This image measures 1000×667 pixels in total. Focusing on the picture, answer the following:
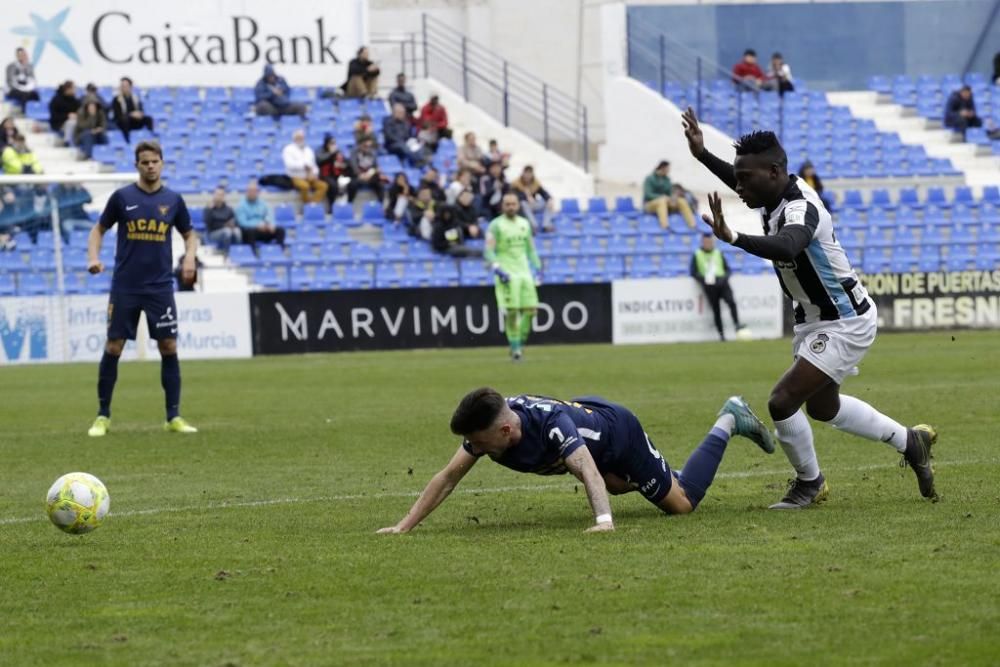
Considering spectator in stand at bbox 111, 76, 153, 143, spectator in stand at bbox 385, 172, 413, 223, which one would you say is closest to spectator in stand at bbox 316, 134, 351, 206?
spectator in stand at bbox 385, 172, 413, 223

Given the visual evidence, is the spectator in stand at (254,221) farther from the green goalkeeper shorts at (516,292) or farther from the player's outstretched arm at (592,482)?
the player's outstretched arm at (592,482)

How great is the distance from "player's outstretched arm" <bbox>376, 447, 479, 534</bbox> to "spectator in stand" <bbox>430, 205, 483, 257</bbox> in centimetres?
2147

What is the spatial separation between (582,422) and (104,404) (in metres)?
6.87

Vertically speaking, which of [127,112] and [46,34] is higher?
[46,34]

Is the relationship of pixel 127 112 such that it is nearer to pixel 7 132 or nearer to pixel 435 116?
pixel 7 132

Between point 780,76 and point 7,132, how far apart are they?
16.5m

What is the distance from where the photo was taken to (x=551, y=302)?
27.9 m

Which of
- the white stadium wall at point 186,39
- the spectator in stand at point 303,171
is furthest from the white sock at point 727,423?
the white stadium wall at point 186,39

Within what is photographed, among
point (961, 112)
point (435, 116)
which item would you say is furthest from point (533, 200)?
point (961, 112)

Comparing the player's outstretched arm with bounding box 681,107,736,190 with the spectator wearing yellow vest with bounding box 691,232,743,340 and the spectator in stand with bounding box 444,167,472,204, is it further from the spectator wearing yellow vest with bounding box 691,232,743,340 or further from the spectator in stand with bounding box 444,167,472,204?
the spectator in stand with bounding box 444,167,472,204

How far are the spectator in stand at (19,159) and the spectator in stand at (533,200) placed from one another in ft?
27.5

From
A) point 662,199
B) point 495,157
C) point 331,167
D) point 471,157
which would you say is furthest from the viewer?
point 662,199

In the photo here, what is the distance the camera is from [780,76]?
36.0m

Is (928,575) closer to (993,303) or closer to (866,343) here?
(866,343)
